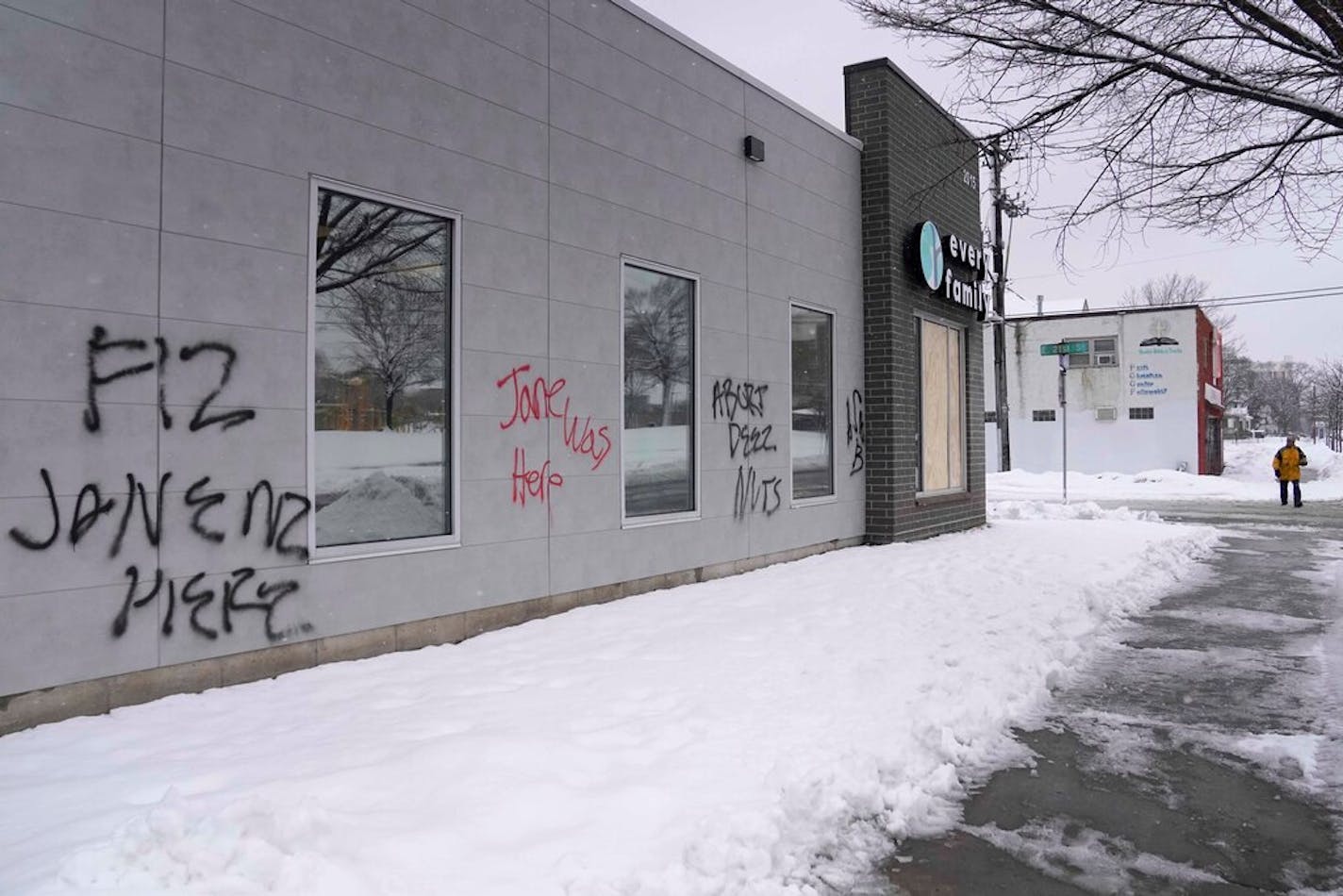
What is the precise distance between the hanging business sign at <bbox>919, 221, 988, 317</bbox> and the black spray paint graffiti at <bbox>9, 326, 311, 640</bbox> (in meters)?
9.62

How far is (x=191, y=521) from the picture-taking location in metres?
5.01

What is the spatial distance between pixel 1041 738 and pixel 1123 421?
110ft

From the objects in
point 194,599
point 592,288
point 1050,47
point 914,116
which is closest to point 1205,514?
point 914,116

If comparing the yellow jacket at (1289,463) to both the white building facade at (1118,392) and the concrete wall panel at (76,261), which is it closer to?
the white building facade at (1118,392)

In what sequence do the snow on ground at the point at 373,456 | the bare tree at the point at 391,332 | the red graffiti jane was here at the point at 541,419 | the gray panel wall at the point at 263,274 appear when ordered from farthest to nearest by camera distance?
the red graffiti jane was here at the point at 541,419
the bare tree at the point at 391,332
the snow on ground at the point at 373,456
the gray panel wall at the point at 263,274

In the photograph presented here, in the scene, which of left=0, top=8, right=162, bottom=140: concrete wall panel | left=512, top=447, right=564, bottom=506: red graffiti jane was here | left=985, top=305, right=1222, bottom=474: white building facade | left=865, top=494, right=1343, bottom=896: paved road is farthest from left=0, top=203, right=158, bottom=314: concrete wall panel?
left=985, top=305, right=1222, bottom=474: white building facade

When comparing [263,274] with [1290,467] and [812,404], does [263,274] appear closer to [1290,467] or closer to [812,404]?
[812,404]

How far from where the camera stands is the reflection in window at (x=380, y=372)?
230 inches

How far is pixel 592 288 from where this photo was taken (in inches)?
306

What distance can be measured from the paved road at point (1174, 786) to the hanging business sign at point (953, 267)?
6.49 meters

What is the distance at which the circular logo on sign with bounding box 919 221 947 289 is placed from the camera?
12641 mm

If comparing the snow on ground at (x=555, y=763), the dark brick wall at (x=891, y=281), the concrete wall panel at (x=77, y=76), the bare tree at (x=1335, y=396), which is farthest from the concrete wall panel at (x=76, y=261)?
the bare tree at (x=1335, y=396)

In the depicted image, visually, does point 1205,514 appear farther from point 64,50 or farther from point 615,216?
point 64,50

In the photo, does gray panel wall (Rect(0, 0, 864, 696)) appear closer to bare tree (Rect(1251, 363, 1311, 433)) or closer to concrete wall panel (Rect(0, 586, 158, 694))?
concrete wall panel (Rect(0, 586, 158, 694))
